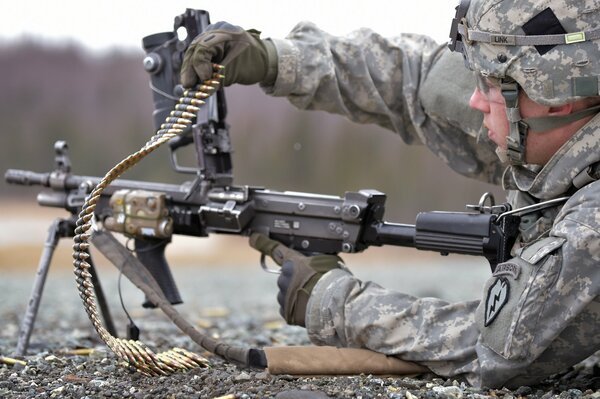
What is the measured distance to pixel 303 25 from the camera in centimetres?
560

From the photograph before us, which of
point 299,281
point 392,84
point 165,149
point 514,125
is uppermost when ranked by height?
point 392,84

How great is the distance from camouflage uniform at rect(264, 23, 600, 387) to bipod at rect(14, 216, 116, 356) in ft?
5.26

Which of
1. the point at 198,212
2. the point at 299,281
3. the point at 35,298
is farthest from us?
the point at 35,298

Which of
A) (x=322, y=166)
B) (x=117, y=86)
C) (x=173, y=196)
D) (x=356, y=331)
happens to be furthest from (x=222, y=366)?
(x=117, y=86)

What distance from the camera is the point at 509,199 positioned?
192 inches

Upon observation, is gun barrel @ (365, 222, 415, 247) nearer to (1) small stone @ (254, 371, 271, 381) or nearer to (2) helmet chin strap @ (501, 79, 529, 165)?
(2) helmet chin strap @ (501, 79, 529, 165)

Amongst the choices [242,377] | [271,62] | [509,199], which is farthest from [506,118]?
[242,377]

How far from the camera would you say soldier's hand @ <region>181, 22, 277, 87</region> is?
498cm

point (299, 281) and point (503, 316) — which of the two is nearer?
point (503, 316)

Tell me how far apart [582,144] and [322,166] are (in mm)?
20306

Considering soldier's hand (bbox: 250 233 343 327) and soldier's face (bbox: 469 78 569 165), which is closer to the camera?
soldier's face (bbox: 469 78 569 165)

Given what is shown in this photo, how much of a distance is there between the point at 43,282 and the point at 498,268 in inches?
118

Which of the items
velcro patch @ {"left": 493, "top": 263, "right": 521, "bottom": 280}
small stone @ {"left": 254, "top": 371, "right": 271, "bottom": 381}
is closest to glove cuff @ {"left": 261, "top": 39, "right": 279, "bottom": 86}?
small stone @ {"left": 254, "top": 371, "right": 271, "bottom": 381}

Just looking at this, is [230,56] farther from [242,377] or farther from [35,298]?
[35,298]
